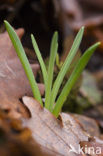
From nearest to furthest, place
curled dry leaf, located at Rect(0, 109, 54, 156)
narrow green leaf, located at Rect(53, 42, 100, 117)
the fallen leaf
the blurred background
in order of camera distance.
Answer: curled dry leaf, located at Rect(0, 109, 54, 156) < the fallen leaf < narrow green leaf, located at Rect(53, 42, 100, 117) < the blurred background

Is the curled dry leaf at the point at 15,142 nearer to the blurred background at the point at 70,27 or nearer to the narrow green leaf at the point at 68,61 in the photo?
the narrow green leaf at the point at 68,61

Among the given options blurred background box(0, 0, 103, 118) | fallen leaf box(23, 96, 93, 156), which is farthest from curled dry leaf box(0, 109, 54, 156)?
blurred background box(0, 0, 103, 118)

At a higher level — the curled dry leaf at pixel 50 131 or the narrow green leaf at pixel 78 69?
the narrow green leaf at pixel 78 69

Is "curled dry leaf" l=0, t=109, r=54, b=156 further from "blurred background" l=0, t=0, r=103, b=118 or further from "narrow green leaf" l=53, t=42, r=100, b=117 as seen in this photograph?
"blurred background" l=0, t=0, r=103, b=118

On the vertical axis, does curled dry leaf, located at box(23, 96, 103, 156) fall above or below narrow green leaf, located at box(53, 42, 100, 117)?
below

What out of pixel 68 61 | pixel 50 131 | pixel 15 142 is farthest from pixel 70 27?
pixel 15 142

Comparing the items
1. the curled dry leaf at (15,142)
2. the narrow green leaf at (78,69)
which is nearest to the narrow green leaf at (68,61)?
the narrow green leaf at (78,69)

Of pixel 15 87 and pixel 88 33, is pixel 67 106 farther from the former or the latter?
pixel 88 33
